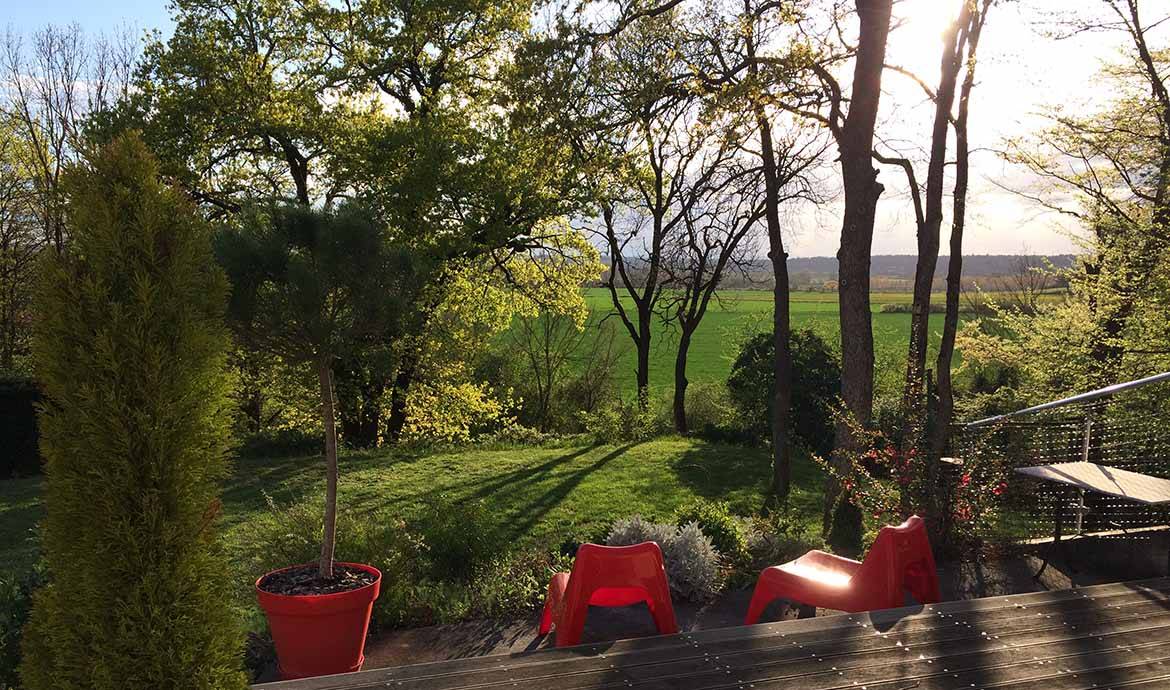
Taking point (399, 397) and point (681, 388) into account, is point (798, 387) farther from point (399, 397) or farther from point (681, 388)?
point (399, 397)

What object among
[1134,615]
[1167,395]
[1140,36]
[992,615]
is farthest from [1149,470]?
[1140,36]

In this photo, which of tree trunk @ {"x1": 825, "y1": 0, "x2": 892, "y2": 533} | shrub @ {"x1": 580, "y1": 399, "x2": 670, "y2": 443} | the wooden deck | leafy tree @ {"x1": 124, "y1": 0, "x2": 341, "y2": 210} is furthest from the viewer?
shrub @ {"x1": 580, "y1": 399, "x2": 670, "y2": 443}

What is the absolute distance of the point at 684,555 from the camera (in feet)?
18.1

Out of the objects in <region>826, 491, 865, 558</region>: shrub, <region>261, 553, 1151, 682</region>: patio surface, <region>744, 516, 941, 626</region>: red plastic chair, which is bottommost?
<region>826, 491, 865, 558</region>: shrub

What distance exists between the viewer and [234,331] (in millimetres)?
4168

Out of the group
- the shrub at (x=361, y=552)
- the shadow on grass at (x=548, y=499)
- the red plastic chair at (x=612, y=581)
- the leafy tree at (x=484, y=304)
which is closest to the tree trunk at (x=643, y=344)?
the leafy tree at (x=484, y=304)

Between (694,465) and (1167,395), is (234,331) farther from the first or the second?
(1167,395)

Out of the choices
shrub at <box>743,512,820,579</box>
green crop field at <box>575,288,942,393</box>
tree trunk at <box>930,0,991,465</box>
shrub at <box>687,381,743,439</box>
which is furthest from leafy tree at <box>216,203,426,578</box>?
shrub at <box>687,381,743,439</box>

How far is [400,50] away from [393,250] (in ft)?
41.7

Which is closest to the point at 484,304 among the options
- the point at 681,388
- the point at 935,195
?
the point at 681,388

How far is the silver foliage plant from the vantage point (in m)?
5.45

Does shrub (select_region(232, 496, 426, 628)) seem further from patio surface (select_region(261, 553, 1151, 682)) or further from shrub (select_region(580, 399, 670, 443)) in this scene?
shrub (select_region(580, 399, 670, 443))

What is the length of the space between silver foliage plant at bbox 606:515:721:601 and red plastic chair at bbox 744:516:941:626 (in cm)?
93

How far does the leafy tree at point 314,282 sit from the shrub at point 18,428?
923 centimetres
